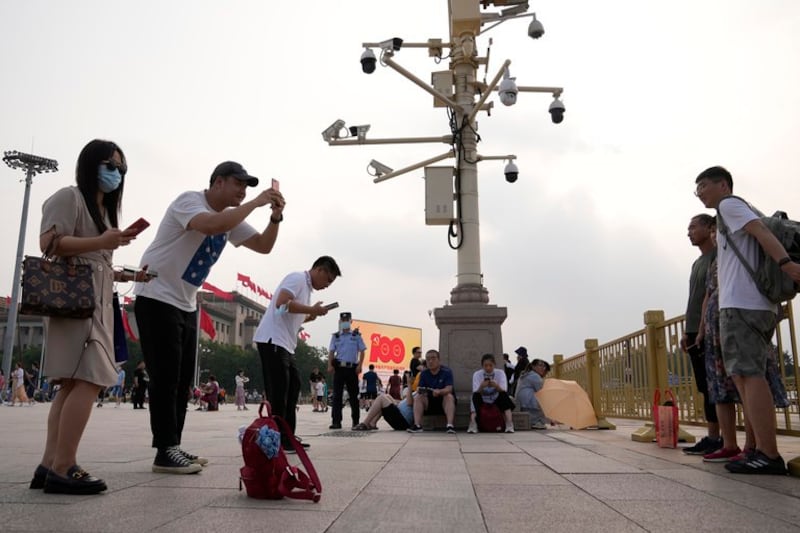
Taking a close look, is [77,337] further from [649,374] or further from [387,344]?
[387,344]

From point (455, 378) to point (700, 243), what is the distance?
5.28 meters

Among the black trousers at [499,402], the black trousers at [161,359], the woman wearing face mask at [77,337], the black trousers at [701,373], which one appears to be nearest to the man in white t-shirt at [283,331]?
the black trousers at [161,359]

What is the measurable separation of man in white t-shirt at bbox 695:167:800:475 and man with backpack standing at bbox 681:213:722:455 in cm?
111

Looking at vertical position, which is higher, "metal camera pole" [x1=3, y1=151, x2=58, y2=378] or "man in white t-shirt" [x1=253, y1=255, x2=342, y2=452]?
"metal camera pole" [x1=3, y1=151, x2=58, y2=378]

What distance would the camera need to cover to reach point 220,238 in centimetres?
395

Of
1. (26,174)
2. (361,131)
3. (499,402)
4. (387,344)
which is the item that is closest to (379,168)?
(361,131)

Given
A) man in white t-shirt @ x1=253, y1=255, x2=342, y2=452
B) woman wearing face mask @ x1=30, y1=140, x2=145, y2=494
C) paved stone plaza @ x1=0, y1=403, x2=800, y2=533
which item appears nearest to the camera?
paved stone plaza @ x1=0, y1=403, x2=800, y2=533

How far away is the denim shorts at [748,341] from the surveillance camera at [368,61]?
8.33 metres

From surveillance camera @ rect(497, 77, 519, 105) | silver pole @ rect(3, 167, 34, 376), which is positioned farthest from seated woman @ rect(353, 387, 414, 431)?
silver pole @ rect(3, 167, 34, 376)

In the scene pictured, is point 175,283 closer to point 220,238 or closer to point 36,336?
point 220,238

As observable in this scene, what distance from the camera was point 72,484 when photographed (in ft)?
9.11

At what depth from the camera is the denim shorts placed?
3.74 meters

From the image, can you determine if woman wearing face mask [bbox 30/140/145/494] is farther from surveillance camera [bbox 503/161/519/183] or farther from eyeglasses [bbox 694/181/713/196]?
surveillance camera [bbox 503/161/519/183]

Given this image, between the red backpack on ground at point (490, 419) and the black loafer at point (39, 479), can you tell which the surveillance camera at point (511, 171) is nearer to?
the red backpack on ground at point (490, 419)
